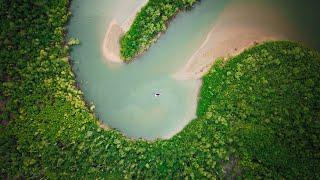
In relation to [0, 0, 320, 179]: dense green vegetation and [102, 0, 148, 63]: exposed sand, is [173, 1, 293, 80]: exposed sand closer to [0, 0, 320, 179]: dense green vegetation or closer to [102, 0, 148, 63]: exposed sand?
[0, 0, 320, 179]: dense green vegetation

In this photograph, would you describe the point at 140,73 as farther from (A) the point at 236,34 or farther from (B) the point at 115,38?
(A) the point at 236,34

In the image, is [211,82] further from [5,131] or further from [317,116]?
[5,131]

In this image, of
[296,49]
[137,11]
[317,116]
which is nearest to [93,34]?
[137,11]

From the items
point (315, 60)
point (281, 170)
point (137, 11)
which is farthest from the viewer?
point (137, 11)

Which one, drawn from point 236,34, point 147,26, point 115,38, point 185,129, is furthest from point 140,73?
point 236,34

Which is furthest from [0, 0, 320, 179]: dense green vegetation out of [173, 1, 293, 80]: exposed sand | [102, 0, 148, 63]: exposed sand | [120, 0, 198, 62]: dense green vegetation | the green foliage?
[120, 0, 198, 62]: dense green vegetation
